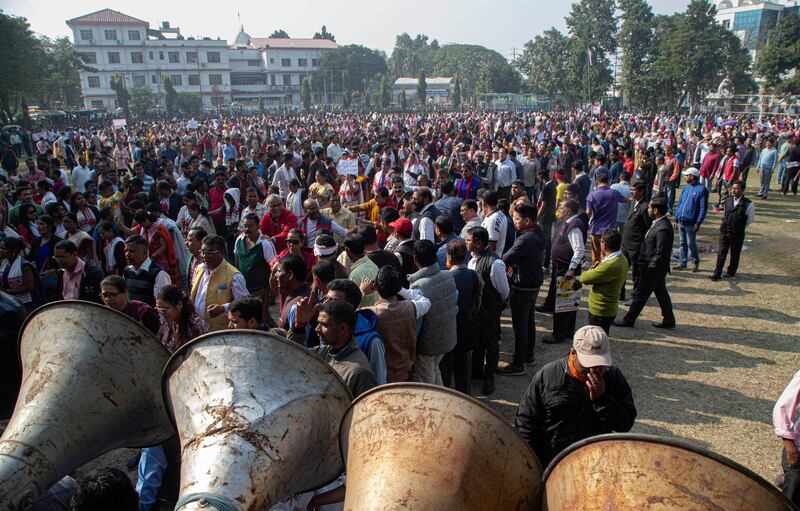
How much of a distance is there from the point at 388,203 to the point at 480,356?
3.30m

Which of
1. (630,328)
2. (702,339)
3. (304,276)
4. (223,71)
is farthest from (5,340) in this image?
(223,71)

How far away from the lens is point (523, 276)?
5.38 m

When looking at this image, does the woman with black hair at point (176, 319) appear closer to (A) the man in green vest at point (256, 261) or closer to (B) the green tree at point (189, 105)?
(A) the man in green vest at point (256, 261)

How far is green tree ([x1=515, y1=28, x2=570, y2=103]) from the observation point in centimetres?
5966

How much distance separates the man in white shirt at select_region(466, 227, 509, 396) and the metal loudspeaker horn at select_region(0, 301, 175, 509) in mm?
2987

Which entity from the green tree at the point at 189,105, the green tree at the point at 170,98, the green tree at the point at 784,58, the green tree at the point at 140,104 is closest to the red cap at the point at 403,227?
the green tree at the point at 784,58

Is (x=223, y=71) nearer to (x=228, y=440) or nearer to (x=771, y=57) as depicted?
(x=771, y=57)

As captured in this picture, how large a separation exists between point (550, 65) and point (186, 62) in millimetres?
50542

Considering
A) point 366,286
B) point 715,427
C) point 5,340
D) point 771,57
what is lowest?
point 715,427

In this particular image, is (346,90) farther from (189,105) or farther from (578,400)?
(578,400)

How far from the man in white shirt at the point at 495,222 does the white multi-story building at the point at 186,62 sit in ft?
230

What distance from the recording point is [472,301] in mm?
4668

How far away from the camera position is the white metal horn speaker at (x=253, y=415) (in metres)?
2.20

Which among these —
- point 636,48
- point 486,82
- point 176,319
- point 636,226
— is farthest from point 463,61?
point 176,319
